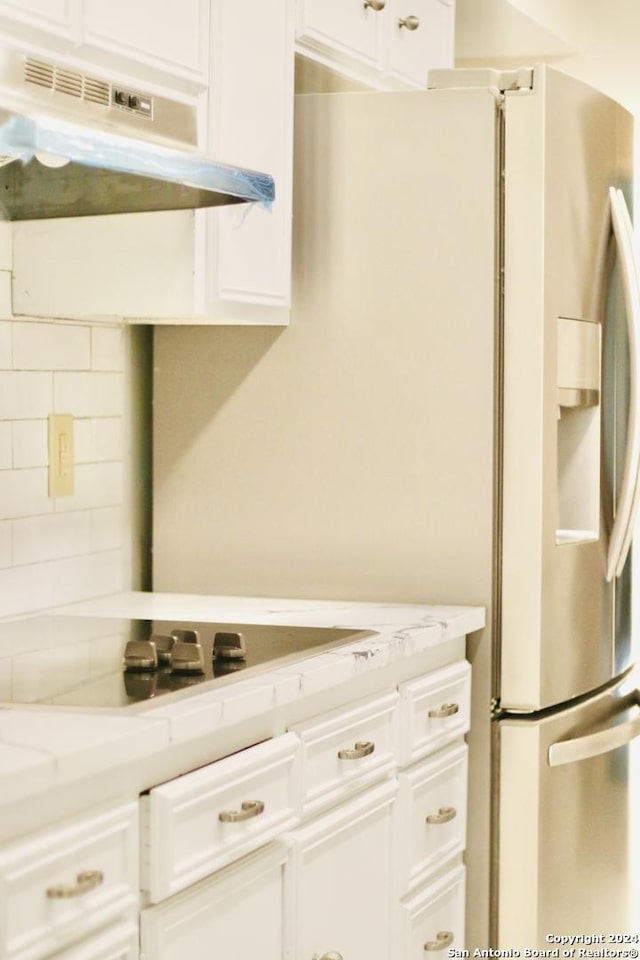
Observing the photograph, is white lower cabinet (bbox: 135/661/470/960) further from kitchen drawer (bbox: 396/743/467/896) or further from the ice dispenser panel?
the ice dispenser panel

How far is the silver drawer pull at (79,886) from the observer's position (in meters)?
1.44

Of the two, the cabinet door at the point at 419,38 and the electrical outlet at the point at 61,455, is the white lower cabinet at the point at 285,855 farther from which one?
the cabinet door at the point at 419,38

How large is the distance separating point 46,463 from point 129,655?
2.40 ft

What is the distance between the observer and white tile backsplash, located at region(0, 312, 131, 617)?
8.17 feet

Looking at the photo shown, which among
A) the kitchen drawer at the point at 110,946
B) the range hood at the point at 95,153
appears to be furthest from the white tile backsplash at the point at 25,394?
the kitchen drawer at the point at 110,946

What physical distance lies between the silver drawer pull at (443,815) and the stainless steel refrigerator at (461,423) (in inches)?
6.9

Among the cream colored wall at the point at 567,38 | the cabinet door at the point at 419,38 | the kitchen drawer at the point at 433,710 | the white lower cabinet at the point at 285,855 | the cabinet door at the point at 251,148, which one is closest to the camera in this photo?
the white lower cabinet at the point at 285,855

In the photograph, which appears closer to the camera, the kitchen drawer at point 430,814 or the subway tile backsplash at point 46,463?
the kitchen drawer at point 430,814

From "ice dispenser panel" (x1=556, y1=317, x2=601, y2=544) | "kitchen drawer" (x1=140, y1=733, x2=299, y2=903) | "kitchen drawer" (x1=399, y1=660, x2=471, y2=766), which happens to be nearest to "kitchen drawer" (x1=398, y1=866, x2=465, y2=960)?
"kitchen drawer" (x1=399, y1=660, x2=471, y2=766)

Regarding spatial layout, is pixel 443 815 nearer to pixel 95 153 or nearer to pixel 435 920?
pixel 435 920

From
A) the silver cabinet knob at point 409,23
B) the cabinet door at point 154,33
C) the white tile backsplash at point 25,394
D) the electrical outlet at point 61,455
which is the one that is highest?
the silver cabinet knob at point 409,23

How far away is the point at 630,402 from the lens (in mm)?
2832

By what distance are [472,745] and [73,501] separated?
34.3 inches

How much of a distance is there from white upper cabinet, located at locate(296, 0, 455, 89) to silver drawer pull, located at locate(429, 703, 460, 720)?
1.22 m
